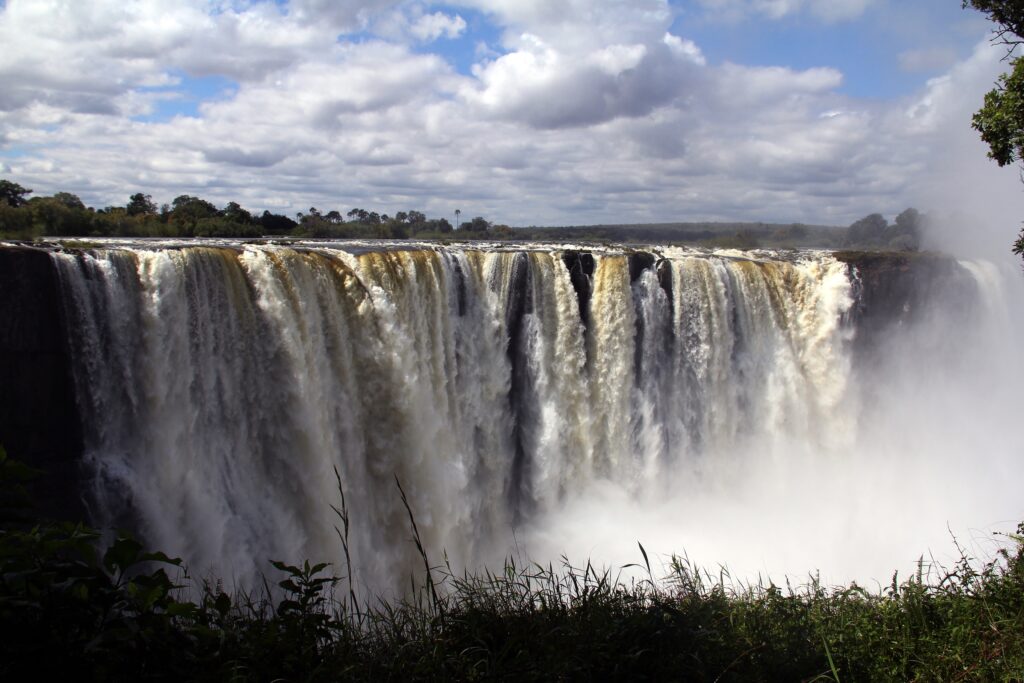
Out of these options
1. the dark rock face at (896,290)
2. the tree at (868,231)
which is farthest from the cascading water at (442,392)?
the tree at (868,231)

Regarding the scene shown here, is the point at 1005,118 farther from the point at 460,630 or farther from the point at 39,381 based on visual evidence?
the point at 39,381

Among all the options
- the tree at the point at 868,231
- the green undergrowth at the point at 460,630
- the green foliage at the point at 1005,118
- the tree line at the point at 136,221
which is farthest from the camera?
the tree at the point at 868,231

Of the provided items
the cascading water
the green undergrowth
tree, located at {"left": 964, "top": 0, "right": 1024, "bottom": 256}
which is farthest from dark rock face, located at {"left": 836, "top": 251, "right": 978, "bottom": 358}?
the green undergrowth

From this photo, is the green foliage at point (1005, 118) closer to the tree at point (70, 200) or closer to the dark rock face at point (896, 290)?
the dark rock face at point (896, 290)

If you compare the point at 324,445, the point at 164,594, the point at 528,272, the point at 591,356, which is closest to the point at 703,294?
the point at 591,356

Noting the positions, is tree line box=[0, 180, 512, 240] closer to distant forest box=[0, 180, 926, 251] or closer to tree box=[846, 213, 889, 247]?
distant forest box=[0, 180, 926, 251]

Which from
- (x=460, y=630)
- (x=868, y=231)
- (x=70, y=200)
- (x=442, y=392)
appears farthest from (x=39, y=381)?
(x=868, y=231)
